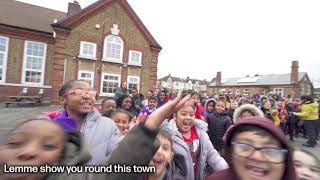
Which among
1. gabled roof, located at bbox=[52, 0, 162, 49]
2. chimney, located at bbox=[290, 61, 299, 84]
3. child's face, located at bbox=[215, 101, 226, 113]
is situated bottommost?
child's face, located at bbox=[215, 101, 226, 113]

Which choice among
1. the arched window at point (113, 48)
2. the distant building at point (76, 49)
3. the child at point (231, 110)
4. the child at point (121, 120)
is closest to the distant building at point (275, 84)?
the distant building at point (76, 49)

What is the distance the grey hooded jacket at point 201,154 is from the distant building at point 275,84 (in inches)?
1377

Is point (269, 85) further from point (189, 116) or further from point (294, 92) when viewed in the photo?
point (189, 116)

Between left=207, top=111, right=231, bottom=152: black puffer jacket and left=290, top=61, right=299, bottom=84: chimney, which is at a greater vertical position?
left=290, top=61, right=299, bottom=84: chimney

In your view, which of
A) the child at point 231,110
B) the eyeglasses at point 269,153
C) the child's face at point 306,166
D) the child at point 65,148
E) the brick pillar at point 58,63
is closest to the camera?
the child at point 65,148

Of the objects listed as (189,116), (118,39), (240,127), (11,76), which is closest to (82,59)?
(118,39)

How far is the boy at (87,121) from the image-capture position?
227cm

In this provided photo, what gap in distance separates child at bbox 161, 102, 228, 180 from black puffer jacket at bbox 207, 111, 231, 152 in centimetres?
259

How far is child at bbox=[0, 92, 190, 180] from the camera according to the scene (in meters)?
1.25

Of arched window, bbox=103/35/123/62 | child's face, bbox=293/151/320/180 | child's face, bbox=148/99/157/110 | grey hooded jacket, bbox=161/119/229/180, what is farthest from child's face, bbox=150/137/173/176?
arched window, bbox=103/35/123/62

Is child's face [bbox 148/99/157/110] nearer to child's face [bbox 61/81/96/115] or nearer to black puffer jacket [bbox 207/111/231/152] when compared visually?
black puffer jacket [bbox 207/111/231/152]

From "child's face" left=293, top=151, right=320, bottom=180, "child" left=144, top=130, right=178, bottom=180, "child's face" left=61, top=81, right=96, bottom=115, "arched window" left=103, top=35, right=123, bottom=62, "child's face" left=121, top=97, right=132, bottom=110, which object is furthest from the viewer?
"arched window" left=103, top=35, right=123, bottom=62

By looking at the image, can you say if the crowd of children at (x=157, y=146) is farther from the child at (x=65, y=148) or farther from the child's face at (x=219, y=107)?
the child's face at (x=219, y=107)

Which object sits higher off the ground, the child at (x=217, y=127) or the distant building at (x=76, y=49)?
the distant building at (x=76, y=49)
